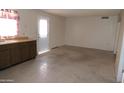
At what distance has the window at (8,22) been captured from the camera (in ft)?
11.7

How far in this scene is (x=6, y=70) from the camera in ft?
→ 10.2

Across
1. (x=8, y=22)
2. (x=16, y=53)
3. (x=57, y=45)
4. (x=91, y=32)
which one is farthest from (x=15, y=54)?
(x=91, y=32)

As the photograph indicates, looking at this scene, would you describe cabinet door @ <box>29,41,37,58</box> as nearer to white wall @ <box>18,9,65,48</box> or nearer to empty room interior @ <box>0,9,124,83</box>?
empty room interior @ <box>0,9,124,83</box>

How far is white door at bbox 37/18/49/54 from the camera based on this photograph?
528 centimetres

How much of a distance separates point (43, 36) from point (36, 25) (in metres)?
0.81

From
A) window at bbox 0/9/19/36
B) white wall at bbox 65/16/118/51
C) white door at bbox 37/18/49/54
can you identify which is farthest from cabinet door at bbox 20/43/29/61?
white wall at bbox 65/16/118/51

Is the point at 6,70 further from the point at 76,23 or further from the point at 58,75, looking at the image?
the point at 76,23

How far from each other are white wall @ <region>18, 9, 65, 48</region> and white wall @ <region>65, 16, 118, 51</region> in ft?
2.47

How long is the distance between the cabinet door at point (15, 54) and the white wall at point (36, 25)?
98 centimetres

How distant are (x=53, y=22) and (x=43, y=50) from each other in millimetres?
1940

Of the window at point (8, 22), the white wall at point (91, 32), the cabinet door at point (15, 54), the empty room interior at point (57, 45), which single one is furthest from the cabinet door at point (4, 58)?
the white wall at point (91, 32)

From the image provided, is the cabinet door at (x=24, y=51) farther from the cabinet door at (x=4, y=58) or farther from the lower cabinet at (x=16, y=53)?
the cabinet door at (x=4, y=58)
